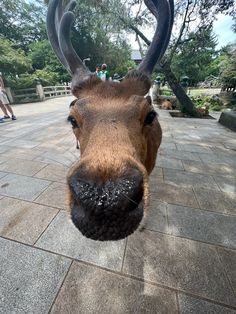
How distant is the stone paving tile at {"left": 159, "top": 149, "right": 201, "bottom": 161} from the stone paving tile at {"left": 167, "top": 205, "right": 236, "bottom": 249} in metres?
2.56

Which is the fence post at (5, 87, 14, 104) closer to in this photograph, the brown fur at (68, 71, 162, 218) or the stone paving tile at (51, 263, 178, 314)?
the brown fur at (68, 71, 162, 218)

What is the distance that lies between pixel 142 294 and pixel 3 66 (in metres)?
22.8

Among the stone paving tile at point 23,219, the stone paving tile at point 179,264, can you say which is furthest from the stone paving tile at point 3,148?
the stone paving tile at point 179,264

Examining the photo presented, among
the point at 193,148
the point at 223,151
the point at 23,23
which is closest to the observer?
the point at 223,151

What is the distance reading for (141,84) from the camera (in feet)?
8.27

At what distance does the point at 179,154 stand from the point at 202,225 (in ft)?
10.5

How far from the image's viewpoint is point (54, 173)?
4551mm

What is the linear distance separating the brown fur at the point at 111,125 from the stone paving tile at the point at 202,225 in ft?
4.27

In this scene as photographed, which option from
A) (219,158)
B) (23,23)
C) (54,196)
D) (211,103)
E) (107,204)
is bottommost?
(211,103)

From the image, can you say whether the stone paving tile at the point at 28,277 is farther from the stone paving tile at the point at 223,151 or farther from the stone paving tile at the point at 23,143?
the stone paving tile at the point at 223,151

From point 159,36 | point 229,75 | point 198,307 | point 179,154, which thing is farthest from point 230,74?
point 198,307

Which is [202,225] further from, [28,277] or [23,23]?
[23,23]

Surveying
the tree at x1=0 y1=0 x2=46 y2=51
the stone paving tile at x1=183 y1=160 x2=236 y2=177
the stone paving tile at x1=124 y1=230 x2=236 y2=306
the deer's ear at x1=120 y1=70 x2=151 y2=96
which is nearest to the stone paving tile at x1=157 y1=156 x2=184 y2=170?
the stone paving tile at x1=183 y1=160 x2=236 y2=177

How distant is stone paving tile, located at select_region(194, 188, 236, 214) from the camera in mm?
3373
